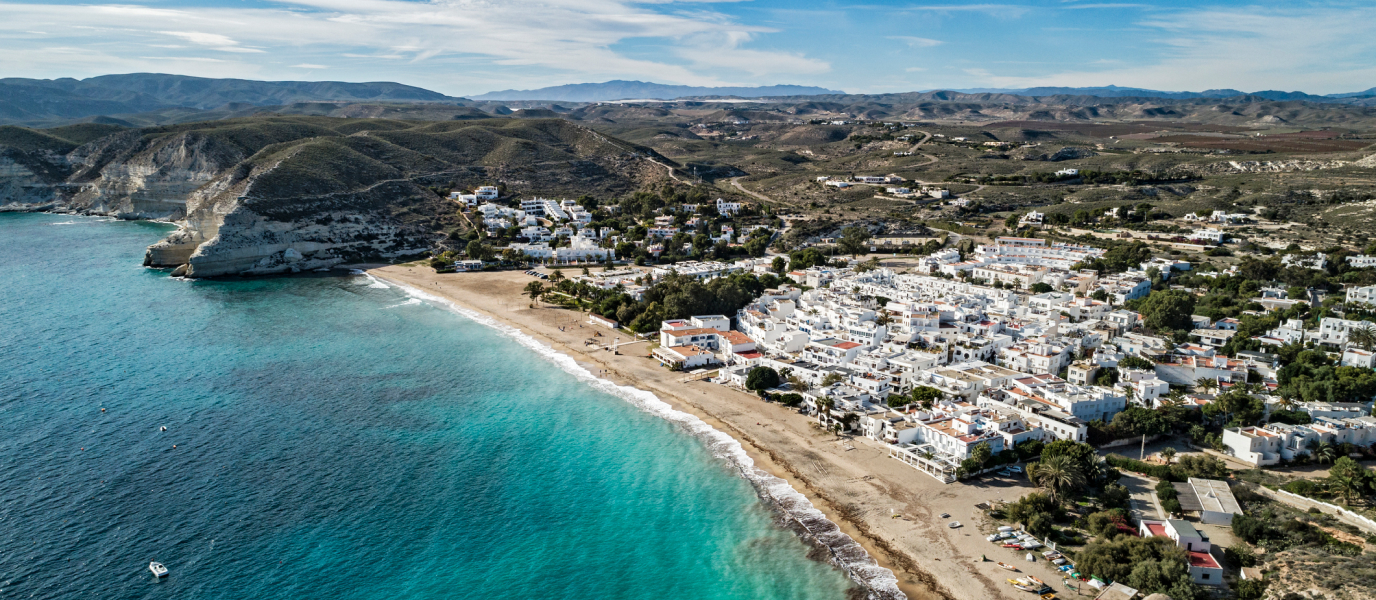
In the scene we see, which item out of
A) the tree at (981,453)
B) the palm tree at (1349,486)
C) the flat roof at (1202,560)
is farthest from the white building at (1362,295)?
the flat roof at (1202,560)

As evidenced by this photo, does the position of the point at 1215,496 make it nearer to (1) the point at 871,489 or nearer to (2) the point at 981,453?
(2) the point at 981,453

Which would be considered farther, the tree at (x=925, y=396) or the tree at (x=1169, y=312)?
the tree at (x=1169, y=312)

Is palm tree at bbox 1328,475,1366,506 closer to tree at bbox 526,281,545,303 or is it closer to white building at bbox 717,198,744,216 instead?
tree at bbox 526,281,545,303

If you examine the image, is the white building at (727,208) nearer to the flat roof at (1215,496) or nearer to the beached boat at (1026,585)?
the flat roof at (1215,496)

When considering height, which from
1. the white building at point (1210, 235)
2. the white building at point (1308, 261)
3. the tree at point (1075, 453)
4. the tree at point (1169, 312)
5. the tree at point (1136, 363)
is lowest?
the tree at point (1075, 453)

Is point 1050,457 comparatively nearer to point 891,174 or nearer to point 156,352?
point 156,352

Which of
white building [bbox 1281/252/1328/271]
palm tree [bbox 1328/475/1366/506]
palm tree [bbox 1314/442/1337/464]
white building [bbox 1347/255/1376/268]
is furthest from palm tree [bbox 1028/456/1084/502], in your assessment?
white building [bbox 1347/255/1376/268]

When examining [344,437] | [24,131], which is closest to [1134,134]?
[344,437]
